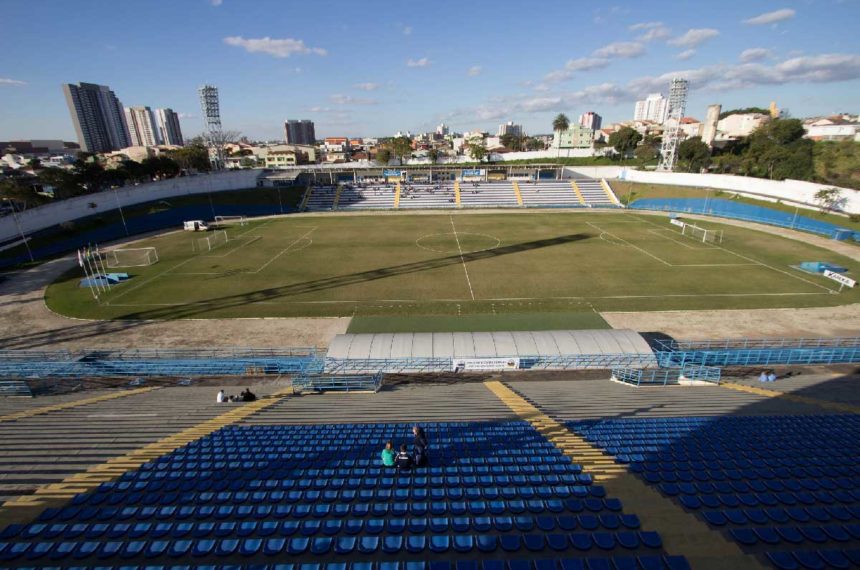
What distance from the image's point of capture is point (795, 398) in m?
19.6

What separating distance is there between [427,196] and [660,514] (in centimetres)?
8797

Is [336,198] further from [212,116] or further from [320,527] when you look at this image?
[320,527]

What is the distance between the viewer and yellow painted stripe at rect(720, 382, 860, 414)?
18047mm

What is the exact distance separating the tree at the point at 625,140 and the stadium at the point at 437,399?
2867 inches

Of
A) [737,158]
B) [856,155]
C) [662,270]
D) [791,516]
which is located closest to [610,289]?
[662,270]

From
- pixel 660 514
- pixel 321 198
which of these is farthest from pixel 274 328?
pixel 321 198

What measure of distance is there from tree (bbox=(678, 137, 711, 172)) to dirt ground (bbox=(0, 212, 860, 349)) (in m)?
80.7

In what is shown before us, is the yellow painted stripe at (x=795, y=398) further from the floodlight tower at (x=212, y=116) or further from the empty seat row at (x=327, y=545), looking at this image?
the floodlight tower at (x=212, y=116)

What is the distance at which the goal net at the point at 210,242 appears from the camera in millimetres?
56822

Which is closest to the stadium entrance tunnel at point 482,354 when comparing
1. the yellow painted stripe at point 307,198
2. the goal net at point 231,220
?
the goal net at point 231,220

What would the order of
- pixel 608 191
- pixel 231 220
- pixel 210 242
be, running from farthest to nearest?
pixel 608 191 < pixel 231 220 < pixel 210 242

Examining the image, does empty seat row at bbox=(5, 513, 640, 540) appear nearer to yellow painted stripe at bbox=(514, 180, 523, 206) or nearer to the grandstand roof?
the grandstand roof

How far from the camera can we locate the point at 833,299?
118 ft

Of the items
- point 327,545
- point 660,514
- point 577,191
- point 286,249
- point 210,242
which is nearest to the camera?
point 327,545
